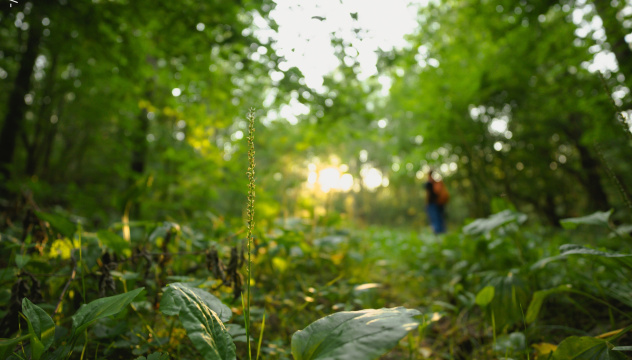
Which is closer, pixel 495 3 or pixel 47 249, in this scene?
pixel 47 249

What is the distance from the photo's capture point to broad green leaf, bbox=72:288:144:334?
33.0 inches

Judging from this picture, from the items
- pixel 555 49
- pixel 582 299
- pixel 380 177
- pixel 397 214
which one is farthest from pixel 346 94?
pixel 380 177

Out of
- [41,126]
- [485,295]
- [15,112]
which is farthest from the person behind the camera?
[41,126]

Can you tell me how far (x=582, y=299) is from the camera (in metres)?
1.92

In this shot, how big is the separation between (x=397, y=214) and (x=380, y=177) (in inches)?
200

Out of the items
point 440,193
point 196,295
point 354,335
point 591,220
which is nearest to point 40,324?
point 196,295

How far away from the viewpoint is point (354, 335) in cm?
75

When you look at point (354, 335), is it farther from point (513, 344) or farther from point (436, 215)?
point (436, 215)

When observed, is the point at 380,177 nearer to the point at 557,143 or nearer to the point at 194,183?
the point at 557,143

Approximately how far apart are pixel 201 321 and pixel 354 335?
0.46m

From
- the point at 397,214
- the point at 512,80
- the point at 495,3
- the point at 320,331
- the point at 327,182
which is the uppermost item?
the point at 495,3

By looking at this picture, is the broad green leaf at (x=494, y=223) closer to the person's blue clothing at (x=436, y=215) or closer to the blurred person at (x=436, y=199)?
the blurred person at (x=436, y=199)

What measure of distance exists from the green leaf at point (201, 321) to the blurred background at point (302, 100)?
1256mm

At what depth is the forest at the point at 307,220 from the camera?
1.10 meters
